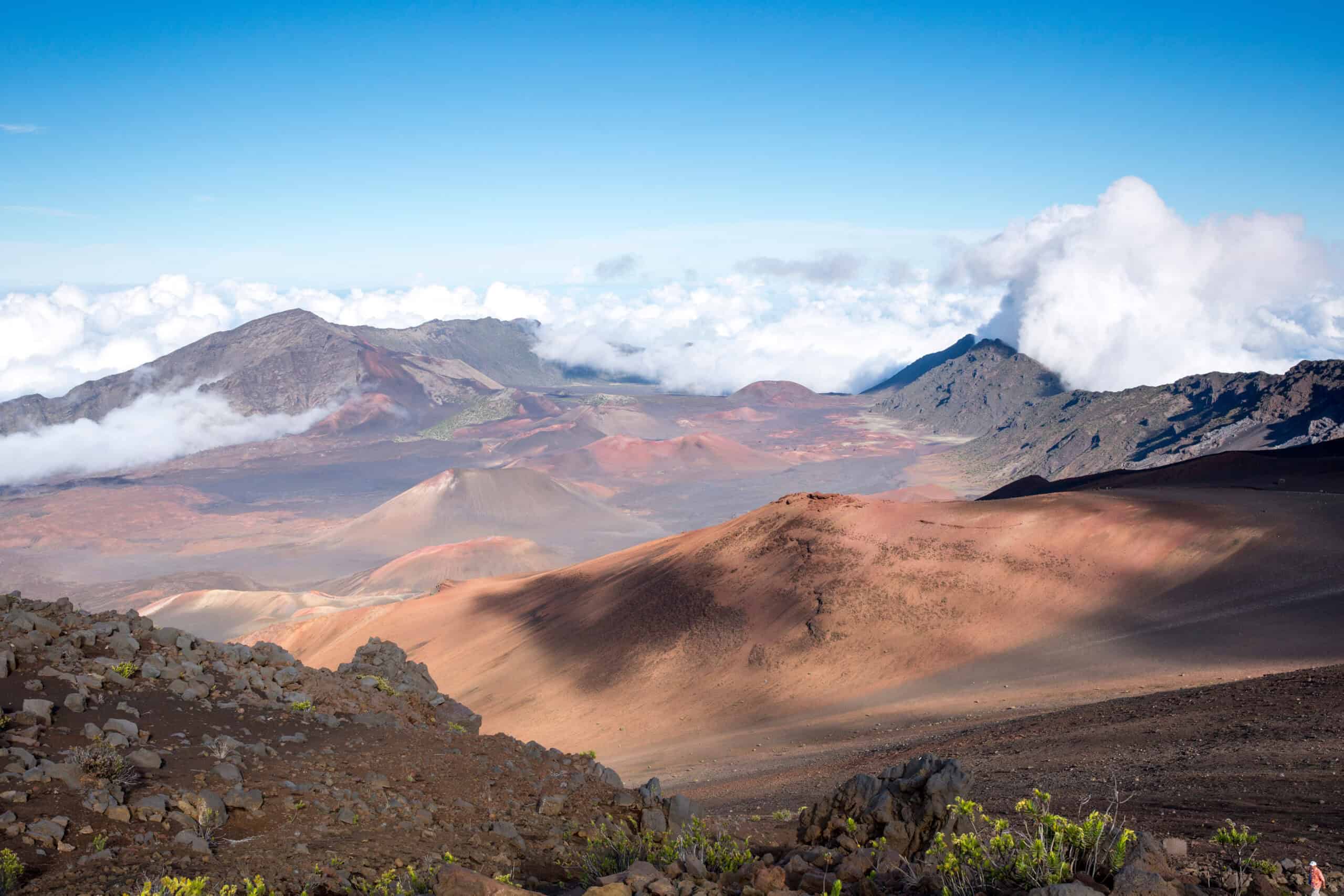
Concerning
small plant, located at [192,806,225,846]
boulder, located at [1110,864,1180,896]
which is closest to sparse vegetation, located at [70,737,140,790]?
small plant, located at [192,806,225,846]

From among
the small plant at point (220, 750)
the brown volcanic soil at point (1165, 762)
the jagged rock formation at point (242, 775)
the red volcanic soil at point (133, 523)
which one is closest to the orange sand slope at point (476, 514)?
the red volcanic soil at point (133, 523)

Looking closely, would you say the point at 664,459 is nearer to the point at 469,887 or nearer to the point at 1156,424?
the point at 1156,424

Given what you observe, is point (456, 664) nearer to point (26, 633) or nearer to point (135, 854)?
point (26, 633)

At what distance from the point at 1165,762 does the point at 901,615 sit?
17415 millimetres

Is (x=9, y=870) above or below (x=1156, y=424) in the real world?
above

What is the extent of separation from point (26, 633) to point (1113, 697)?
62.9ft

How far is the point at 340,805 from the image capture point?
25.5 ft

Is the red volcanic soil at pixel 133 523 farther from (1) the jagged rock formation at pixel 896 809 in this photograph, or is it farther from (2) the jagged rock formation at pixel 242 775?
(1) the jagged rock formation at pixel 896 809

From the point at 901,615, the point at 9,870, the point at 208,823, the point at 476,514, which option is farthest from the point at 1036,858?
the point at 476,514

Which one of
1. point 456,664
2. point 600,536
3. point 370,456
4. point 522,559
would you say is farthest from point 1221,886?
point 370,456

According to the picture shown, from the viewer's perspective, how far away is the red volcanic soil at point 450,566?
88.8 meters

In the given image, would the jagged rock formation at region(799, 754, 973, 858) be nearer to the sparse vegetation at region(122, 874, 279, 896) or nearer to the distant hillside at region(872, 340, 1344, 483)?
the sparse vegetation at region(122, 874, 279, 896)

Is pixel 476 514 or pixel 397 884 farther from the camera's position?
pixel 476 514

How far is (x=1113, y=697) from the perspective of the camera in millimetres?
19297
